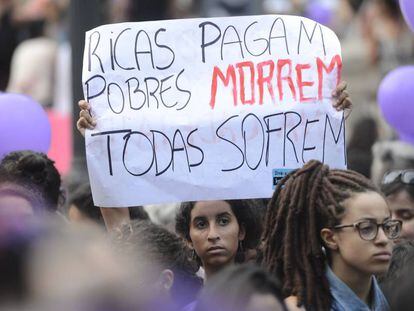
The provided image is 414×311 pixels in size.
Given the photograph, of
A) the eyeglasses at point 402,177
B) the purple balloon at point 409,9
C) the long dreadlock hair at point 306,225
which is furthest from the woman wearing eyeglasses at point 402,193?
the long dreadlock hair at point 306,225

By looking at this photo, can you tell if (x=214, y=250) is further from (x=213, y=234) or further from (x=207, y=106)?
(x=207, y=106)

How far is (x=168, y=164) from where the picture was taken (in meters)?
4.84

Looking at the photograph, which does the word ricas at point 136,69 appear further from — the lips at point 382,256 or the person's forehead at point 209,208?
the lips at point 382,256

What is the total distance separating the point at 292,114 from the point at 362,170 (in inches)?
104

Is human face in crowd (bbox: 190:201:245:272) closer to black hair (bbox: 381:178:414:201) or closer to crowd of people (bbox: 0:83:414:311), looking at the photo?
crowd of people (bbox: 0:83:414:311)

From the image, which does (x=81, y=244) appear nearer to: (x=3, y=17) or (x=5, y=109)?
(x=5, y=109)

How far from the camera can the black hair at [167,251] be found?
4.26m

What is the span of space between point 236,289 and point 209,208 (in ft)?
7.19

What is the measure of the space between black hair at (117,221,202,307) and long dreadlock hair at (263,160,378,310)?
1.23ft

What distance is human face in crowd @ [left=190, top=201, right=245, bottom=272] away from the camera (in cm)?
470

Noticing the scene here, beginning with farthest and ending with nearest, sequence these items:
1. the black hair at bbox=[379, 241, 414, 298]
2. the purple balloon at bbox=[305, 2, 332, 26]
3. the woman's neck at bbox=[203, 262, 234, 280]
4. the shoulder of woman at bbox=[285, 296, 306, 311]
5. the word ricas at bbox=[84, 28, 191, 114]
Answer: the purple balloon at bbox=[305, 2, 332, 26], the word ricas at bbox=[84, 28, 191, 114], the woman's neck at bbox=[203, 262, 234, 280], the black hair at bbox=[379, 241, 414, 298], the shoulder of woman at bbox=[285, 296, 306, 311]

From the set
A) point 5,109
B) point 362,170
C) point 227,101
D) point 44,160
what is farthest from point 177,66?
point 362,170

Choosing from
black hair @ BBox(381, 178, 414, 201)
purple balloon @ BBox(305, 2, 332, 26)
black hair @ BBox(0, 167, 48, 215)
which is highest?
purple balloon @ BBox(305, 2, 332, 26)

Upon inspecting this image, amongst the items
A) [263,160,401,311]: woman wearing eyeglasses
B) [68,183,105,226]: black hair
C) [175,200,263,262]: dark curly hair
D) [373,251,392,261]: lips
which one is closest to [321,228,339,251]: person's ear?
[263,160,401,311]: woman wearing eyeglasses
